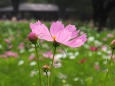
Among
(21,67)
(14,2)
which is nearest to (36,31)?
(21,67)

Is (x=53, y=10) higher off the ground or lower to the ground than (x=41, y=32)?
lower

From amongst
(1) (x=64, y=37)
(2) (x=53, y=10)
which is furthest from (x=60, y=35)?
(2) (x=53, y=10)

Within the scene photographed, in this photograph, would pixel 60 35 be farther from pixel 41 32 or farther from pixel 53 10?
pixel 53 10

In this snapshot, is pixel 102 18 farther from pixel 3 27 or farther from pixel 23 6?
pixel 23 6

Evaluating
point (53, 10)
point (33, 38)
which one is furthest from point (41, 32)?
point (53, 10)

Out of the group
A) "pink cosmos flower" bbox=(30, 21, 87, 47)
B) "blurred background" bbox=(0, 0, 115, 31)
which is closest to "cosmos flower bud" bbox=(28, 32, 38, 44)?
"pink cosmos flower" bbox=(30, 21, 87, 47)

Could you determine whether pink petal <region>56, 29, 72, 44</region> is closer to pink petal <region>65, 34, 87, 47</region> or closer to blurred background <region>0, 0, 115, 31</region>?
pink petal <region>65, 34, 87, 47</region>

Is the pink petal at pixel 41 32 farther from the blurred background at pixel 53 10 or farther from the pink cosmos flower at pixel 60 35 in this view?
the blurred background at pixel 53 10

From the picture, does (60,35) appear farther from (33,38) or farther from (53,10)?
(53,10)

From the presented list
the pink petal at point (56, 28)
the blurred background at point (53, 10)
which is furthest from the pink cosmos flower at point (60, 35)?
the blurred background at point (53, 10)

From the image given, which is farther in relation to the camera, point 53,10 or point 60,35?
point 53,10

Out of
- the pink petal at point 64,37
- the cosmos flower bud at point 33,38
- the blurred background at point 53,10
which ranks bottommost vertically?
the blurred background at point 53,10
